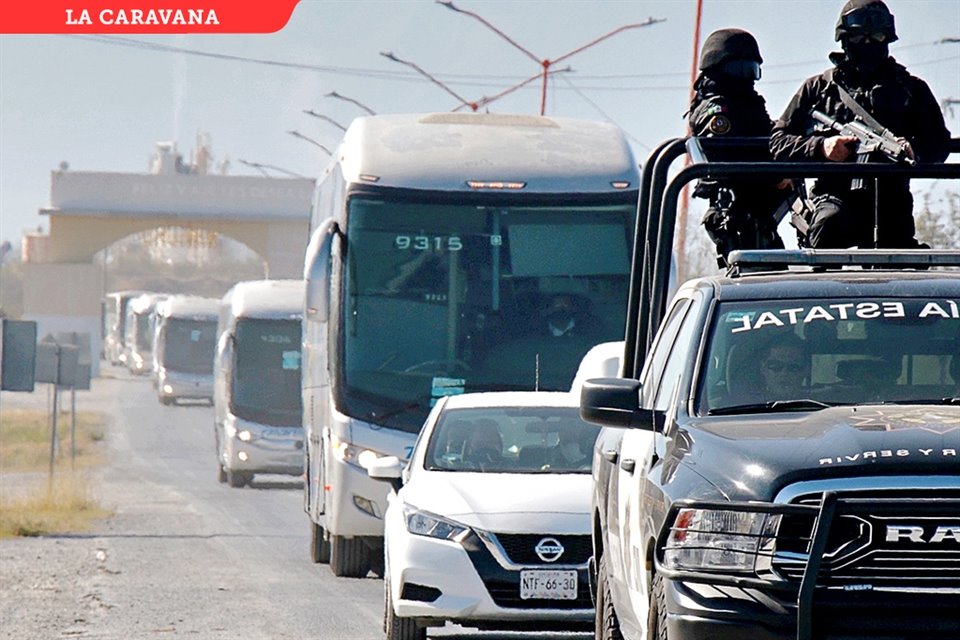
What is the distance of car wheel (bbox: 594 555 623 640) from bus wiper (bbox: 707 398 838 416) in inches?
60.6

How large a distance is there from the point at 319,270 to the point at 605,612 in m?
9.91

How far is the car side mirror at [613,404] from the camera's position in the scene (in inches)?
314

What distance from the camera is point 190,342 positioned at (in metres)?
76.5

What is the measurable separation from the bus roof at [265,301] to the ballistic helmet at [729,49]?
29.3 metres

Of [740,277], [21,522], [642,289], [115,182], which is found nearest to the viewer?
[740,277]

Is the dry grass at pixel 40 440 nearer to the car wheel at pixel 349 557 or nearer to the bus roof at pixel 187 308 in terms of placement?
the bus roof at pixel 187 308

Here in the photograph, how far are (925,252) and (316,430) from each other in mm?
13381

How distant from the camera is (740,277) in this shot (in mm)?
8586

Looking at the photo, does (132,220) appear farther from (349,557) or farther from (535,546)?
(535,546)

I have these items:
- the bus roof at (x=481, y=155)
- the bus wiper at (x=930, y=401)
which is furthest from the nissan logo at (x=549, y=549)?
the bus roof at (x=481, y=155)

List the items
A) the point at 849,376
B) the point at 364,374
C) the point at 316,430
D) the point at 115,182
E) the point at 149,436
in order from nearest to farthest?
the point at 849,376, the point at 364,374, the point at 316,430, the point at 149,436, the point at 115,182

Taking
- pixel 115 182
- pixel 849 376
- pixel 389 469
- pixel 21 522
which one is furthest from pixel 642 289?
pixel 115 182

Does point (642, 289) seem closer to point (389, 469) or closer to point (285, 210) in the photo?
point (389, 469)

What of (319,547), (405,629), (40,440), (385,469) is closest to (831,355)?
(405,629)
